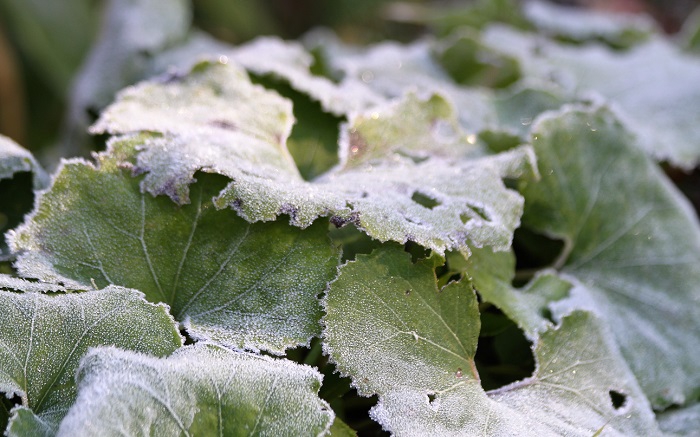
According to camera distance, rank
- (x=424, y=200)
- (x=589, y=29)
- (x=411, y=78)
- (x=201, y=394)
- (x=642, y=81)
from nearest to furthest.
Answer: (x=201, y=394) < (x=424, y=200) < (x=411, y=78) < (x=642, y=81) < (x=589, y=29)

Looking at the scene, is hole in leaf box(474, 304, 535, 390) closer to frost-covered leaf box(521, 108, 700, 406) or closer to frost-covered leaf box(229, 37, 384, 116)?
frost-covered leaf box(521, 108, 700, 406)

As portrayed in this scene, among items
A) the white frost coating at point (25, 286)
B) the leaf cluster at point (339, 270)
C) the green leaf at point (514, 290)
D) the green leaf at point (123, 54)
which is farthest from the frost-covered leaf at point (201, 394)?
the green leaf at point (123, 54)

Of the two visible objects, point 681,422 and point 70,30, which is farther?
point 70,30

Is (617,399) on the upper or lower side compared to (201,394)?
lower

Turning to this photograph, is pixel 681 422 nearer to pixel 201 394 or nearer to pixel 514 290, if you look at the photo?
pixel 514 290

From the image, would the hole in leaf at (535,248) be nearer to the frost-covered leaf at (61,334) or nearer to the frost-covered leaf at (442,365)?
the frost-covered leaf at (442,365)

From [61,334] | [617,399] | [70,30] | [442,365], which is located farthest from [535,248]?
[70,30]

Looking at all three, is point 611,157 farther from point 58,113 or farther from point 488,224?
point 58,113
